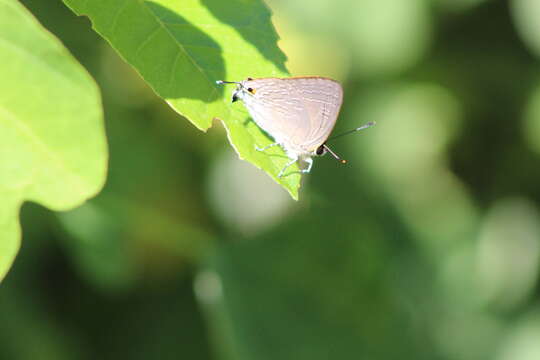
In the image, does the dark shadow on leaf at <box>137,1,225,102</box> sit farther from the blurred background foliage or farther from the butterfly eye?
the blurred background foliage

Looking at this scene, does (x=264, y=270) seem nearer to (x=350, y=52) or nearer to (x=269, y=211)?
(x=269, y=211)

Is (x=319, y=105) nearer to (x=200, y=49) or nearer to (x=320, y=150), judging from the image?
(x=320, y=150)

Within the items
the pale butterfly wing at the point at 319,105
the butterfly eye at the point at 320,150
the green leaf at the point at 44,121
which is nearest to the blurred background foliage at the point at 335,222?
the butterfly eye at the point at 320,150

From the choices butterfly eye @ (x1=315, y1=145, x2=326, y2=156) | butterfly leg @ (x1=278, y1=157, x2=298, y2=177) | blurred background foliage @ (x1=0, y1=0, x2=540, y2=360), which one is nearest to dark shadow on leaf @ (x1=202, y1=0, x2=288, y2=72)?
butterfly leg @ (x1=278, y1=157, x2=298, y2=177)

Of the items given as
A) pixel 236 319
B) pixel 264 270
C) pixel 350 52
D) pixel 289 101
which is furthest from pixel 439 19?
pixel 289 101

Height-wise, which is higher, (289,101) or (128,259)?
(289,101)

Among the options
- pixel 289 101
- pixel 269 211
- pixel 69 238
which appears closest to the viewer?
pixel 289 101

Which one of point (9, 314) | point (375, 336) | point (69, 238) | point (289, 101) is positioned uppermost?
point (289, 101)
